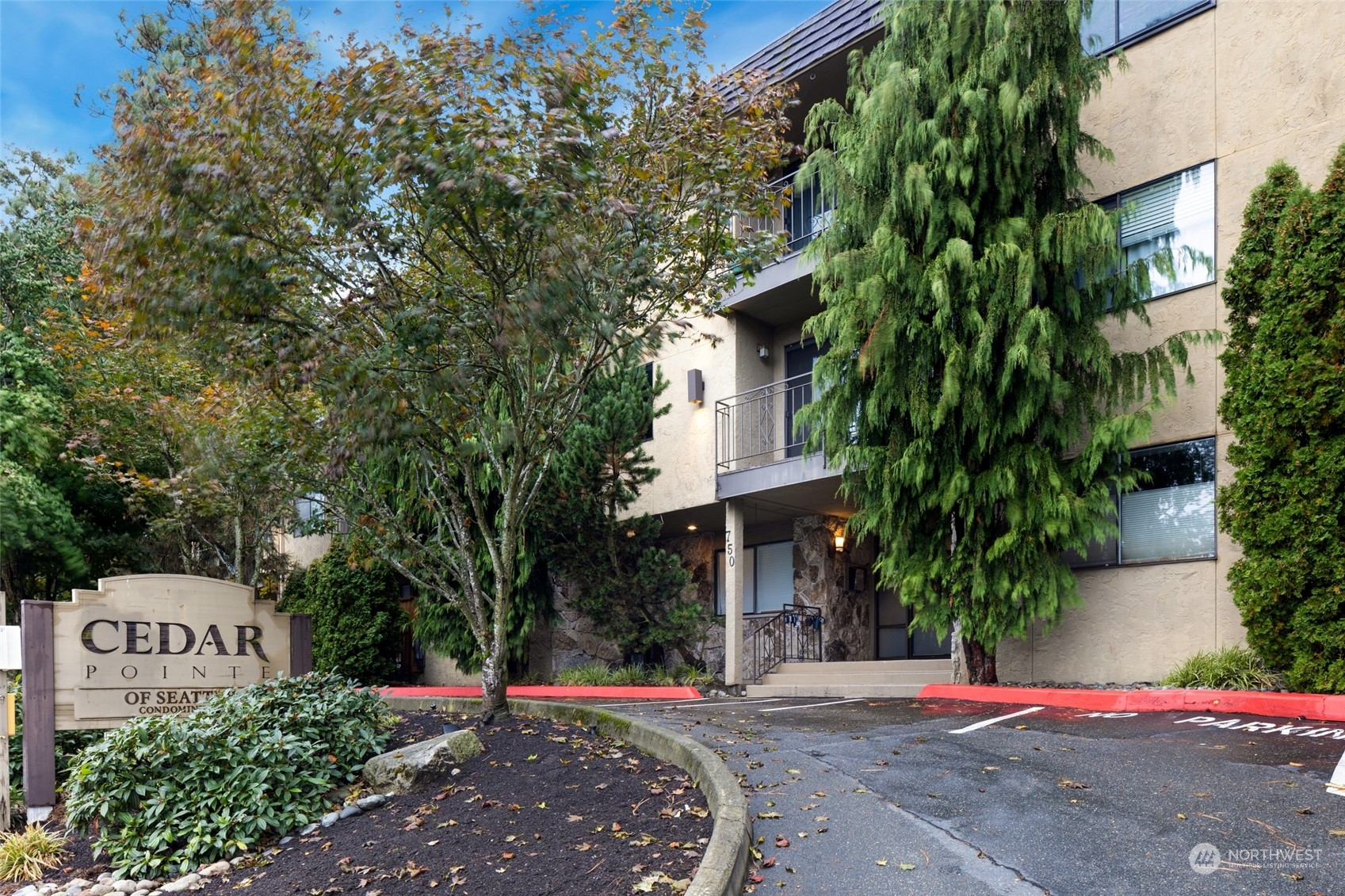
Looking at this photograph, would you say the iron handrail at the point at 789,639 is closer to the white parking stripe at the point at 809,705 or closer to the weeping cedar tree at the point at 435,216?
the white parking stripe at the point at 809,705

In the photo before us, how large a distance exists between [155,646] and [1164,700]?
9.27 meters

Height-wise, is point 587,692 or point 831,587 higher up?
point 831,587

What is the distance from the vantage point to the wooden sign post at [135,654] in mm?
7695

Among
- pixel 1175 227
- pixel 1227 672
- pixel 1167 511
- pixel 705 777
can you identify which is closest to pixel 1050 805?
pixel 705 777

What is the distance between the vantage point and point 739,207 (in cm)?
834

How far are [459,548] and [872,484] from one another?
16.5ft

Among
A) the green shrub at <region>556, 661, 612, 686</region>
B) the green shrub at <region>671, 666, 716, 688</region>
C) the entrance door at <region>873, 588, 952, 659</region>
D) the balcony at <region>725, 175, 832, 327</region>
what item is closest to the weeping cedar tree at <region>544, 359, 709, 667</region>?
the green shrub at <region>671, 666, 716, 688</region>

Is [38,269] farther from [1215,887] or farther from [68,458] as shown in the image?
[1215,887]

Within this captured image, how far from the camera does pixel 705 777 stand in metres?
5.98

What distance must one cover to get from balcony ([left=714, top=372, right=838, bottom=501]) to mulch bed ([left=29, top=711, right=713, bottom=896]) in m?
7.47

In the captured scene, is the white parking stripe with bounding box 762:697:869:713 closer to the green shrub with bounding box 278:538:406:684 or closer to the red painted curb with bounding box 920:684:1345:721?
the red painted curb with bounding box 920:684:1345:721

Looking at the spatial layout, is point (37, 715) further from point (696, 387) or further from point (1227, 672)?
point (1227, 672)

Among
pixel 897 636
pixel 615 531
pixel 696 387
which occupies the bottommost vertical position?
pixel 897 636

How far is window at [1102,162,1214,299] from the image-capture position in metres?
10.7
